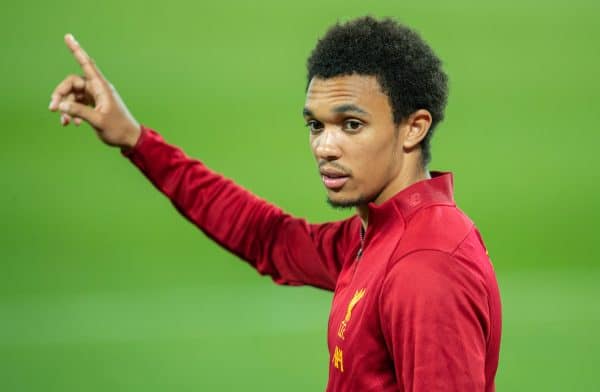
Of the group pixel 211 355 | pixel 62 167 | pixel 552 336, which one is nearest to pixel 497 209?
pixel 552 336

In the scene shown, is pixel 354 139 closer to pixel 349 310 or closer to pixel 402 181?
pixel 402 181

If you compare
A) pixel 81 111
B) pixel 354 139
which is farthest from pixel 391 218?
pixel 81 111

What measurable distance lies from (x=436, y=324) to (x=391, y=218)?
33 cm

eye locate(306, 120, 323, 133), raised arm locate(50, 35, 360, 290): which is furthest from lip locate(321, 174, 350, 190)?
raised arm locate(50, 35, 360, 290)

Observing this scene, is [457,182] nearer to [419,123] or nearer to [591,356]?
[591,356]

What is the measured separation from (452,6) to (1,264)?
2.79m

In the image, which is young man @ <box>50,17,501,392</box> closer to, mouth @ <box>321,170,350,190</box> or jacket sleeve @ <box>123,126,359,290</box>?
mouth @ <box>321,170,350,190</box>

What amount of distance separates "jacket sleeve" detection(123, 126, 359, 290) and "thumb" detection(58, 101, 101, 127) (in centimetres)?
17

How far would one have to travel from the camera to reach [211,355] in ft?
13.2

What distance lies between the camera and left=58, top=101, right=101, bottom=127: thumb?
2.25 meters

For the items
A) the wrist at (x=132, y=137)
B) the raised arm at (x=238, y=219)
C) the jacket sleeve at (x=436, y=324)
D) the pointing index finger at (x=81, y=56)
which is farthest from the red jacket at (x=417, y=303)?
the pointing index finger at (x=81, y=56)

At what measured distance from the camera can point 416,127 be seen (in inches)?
76.6

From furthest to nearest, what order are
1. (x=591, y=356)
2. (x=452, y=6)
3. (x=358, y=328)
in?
(x=452, y=6) < (x=591, y=356) < (x=358, y=328)

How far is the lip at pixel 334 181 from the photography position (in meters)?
1.95
